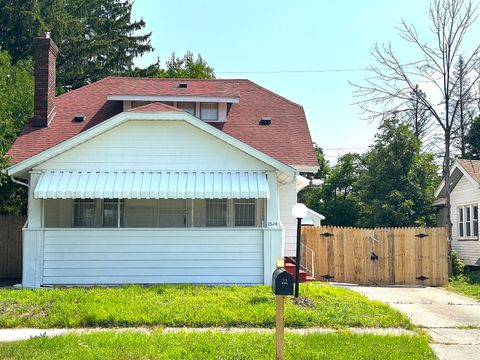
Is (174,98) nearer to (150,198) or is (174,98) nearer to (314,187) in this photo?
(150,198)

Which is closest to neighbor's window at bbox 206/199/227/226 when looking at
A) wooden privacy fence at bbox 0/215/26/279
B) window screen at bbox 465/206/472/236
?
wooden privacy fence at bbox 0/215/26/279

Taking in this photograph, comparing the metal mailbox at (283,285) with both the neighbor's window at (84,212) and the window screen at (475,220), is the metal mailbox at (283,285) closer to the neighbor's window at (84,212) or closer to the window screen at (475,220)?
the neighbor's window at (84,212)

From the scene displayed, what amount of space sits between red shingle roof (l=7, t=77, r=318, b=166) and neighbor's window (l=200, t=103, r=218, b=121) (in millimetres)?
428

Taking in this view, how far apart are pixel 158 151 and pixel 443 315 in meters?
8.29

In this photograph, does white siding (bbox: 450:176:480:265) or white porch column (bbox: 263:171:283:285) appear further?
white siding (bbox: 450:176:480:265)

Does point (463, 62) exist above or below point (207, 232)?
above

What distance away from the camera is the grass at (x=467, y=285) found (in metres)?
17.0

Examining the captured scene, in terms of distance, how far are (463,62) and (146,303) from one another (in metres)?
16.9

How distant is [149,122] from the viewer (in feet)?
51.5

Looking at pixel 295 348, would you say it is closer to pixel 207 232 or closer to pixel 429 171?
pixel 207 232

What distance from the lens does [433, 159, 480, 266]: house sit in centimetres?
2306

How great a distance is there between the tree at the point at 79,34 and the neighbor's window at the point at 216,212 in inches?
985

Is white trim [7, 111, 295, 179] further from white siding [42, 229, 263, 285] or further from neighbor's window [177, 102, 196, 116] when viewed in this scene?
neighbor's window [177, 102, 196, 116]

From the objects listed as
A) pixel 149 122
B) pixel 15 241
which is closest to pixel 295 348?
pixel 149 122
